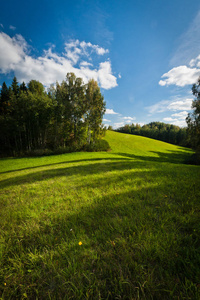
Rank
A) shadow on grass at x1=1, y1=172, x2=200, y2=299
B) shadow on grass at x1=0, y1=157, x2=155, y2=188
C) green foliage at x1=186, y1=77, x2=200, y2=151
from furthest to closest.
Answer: green foliage at x1=186, y1=77, x2=200, y2=151, shadow on grass at x1=0, y1=157, x2=155, y2=188, shadow on grass at x1=1, y1=172, x2=200, y2=299

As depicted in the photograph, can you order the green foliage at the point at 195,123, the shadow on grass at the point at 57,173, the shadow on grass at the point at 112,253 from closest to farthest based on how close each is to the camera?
the shadow on grass at the point at 112,253 → the shadow on grass at the point at 57,173 → the green foliage at the point at 195,123

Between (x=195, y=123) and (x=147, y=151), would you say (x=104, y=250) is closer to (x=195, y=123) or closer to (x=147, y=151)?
(x=195, y=123)

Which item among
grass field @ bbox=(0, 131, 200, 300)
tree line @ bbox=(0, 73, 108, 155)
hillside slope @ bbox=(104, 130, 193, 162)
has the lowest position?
hillside slope @ bbox=(104, 130, 193, 162)

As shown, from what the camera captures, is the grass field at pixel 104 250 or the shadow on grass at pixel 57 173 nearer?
the grass field at pixel 104 250

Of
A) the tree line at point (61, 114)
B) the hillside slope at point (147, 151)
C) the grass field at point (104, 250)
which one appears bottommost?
the hillside slope at point (147, 151)

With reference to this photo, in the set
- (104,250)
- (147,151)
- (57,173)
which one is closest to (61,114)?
(57,173)

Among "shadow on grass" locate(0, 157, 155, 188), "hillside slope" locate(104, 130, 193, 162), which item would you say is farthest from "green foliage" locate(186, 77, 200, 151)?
"shadow on grass" locate(0, 157, 155, 188)

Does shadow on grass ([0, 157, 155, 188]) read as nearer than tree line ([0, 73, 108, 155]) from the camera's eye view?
Yes

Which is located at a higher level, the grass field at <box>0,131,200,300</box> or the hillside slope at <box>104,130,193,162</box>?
the grass field at <box>0,131,200,300</box>

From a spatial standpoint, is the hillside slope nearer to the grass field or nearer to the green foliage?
the green foliage

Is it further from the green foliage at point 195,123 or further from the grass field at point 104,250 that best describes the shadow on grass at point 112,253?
the green foliage at point 195,123

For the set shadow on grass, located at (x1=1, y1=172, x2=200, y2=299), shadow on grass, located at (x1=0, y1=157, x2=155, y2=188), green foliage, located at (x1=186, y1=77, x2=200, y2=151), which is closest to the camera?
shadow on grass, located at (x1=1, y1=172, x2=200, y2=299)

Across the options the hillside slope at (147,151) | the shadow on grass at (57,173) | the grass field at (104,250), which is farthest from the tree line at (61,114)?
the grass field at (104,250)

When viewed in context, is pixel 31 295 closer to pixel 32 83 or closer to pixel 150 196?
pixel 150 196
